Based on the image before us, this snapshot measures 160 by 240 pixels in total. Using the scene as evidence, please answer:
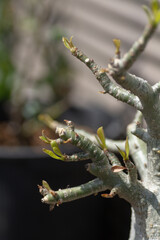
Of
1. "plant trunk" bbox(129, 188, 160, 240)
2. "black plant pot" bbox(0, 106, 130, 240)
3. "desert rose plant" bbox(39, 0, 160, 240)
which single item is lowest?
"plant trunk" bbox(129, 188, 160, 240)

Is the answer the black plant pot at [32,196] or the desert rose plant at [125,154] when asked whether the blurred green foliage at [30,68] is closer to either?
the black plant pot at [32,196]

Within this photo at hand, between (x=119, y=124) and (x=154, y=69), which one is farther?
(x=154, y=69)

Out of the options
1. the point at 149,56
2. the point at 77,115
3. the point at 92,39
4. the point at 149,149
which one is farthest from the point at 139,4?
the point at 149,149

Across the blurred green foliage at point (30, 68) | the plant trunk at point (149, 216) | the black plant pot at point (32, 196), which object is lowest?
the plant trunk at point (149, 216)

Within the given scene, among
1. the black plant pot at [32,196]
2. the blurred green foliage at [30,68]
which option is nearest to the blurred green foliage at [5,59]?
the blurred green foliage at [30,68]

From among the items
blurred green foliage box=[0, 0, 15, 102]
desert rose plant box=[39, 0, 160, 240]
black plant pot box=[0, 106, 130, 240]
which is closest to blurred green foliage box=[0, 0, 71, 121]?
blurred green foliage box=[0, 0, 15, 102]

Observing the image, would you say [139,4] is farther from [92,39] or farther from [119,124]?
[119,124]

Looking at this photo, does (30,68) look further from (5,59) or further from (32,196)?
(32,196)

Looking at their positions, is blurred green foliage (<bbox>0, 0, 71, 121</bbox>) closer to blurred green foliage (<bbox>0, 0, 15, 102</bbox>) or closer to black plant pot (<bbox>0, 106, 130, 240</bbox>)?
blurred green foliage (<bbox>0, 0, 15, 102</bbox>)
